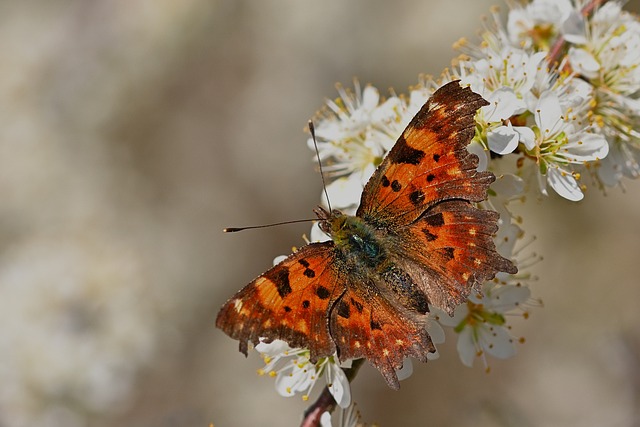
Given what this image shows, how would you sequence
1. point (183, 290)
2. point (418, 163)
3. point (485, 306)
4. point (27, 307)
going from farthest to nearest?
point (183, 290) → point (27, 307) → point (485, 306) → point (418, 163)

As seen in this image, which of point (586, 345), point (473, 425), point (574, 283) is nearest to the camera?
point (473, 425)

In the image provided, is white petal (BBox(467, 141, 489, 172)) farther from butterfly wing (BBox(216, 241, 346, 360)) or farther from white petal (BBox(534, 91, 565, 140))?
butterfly wing (BBox(216, 241, 346, 360))

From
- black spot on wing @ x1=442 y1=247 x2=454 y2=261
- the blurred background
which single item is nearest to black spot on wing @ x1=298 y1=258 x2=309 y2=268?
black spot on wing @ x1=442 y1=247 x2=454 y2=261

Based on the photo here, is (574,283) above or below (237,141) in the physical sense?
below

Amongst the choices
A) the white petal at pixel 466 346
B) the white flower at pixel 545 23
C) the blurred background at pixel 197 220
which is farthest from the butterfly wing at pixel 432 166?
the blurred background at pixel 197 220

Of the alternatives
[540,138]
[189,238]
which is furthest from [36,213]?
[540,138]

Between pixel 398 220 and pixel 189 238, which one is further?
pixel 189 238

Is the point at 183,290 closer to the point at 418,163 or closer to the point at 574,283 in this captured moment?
the point at 574,283
